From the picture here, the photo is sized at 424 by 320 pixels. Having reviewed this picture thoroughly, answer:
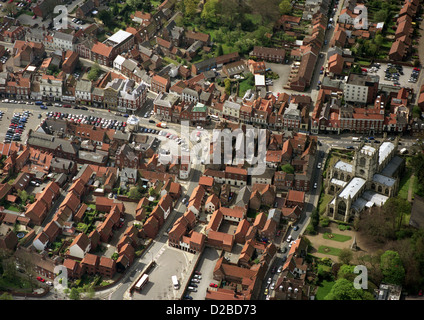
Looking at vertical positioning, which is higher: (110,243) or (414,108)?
(414,108)

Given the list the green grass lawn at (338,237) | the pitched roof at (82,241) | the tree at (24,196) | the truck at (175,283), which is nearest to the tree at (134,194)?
the pitched roof at (82,241)

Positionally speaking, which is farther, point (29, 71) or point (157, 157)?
point (29, 71)

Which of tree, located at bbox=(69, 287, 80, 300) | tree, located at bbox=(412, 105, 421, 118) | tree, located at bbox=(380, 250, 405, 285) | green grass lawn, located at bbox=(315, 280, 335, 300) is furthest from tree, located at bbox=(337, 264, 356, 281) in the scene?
tree, located at bbox=(412, 105, 421, 118)

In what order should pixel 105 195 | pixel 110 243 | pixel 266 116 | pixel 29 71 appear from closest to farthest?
pixel 110 243 → pixel 105 195 → pixel 266 116 → pixel 29 71

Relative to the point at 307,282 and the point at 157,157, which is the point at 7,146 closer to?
the point at 157,157

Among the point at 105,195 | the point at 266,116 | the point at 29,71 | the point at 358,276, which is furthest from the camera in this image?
the point at 29,71

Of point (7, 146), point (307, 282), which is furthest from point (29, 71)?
point (307, 282)

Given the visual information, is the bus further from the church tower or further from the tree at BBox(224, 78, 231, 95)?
the tree at BBox(224, 78, 231, 95)
